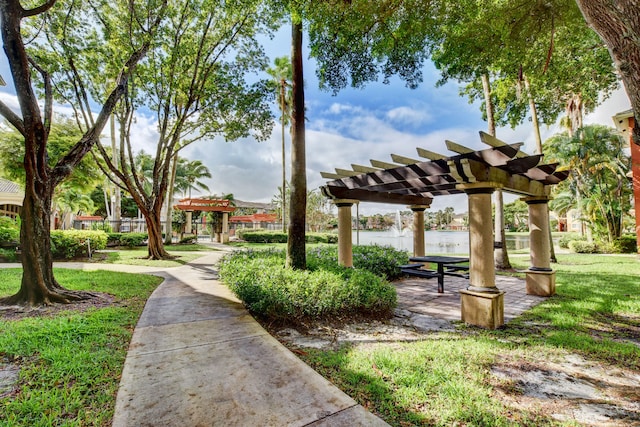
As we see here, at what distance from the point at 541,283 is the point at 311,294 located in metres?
5.11

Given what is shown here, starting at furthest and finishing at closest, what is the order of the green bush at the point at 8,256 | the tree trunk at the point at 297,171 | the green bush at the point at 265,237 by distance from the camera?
the green bush at the point at 265,237
the green bush at the point at 8,256
the tree trunk at the point at 297,171

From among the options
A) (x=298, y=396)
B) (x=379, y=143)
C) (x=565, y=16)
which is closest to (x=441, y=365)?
(x=298, y=396)

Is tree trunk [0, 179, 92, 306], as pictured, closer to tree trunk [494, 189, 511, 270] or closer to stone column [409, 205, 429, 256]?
stone column [409, 205, 429, 256]

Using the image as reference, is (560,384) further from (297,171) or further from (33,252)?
(33,252)

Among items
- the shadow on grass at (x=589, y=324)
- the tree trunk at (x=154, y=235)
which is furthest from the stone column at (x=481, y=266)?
the tree trunk at (x=154, y=235)

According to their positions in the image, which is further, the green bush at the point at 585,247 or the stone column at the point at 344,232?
the green bush at the point at 585,247

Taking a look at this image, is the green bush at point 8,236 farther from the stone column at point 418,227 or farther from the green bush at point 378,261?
the stone column at point 418,227

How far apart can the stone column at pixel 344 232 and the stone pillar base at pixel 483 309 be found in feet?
9.32

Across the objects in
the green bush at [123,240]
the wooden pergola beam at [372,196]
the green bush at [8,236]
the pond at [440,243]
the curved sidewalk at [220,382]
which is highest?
the wooden pergola beam at [372,196]

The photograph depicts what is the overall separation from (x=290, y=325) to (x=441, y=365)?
6.90 feet

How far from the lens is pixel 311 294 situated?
429cm

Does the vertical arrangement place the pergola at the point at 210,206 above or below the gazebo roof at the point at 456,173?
above

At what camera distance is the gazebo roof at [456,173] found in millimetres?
4156

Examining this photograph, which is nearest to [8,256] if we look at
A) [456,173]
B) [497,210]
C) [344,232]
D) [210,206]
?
[210,206]
